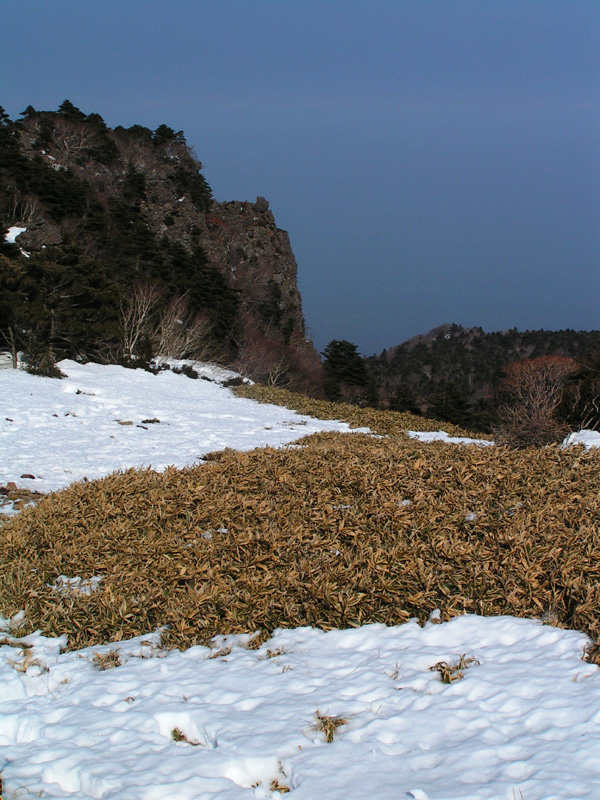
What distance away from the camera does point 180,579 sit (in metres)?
4.30

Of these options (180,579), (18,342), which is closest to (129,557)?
(180,579)

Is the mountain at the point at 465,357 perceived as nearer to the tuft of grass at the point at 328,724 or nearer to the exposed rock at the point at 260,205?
the exposed rock at the point at 260,205

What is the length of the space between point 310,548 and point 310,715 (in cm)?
190

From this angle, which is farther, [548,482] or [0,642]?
[548,482]

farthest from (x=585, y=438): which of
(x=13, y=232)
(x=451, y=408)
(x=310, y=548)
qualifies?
(x=451, y=408)

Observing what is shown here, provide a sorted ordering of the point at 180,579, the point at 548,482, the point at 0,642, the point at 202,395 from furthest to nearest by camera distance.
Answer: the point at 202,395
the point at 548,482
the point at 180,579
the point at 0,642

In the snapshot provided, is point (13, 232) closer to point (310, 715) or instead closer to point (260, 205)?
point (310, 715)

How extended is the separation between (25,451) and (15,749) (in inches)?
295

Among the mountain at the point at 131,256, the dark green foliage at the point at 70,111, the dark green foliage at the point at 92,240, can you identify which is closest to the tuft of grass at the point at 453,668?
the dark green foliage at the point at 92,240

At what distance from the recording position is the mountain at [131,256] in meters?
18.1

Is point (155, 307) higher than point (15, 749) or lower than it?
higher

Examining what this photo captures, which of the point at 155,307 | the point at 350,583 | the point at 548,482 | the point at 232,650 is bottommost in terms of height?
the point at 232,650

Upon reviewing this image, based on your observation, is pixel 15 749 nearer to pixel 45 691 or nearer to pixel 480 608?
pixel 45 691

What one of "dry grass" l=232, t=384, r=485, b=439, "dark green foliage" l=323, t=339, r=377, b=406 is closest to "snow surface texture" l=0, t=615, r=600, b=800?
"dry grass" l=232, t=384, r=485, b=439
